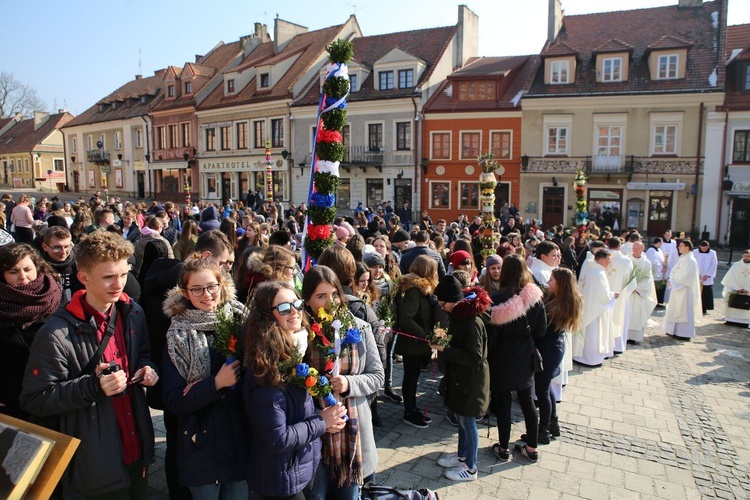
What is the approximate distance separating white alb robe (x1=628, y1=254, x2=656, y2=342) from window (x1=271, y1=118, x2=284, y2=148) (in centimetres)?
2690

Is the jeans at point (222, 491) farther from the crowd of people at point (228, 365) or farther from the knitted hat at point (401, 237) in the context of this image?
the knitted hat at point (401, 237)

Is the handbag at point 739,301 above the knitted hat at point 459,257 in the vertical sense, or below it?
below

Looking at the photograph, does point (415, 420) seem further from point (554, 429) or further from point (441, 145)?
point (441, 145)

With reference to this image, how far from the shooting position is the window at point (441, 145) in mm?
29016

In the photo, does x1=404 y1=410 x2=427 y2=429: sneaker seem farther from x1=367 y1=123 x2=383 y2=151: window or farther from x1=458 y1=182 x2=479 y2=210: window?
x1=367 y1=123 x2=383 y2=151: window

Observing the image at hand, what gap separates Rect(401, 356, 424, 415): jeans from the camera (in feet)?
19.5

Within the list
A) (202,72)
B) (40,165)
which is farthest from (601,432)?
(40,165)

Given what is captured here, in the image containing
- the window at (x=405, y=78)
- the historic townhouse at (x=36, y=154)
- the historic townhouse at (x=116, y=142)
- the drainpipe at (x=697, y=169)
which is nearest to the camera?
the drainpipe at (x=697, y=169)

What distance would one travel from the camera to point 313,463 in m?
3.22

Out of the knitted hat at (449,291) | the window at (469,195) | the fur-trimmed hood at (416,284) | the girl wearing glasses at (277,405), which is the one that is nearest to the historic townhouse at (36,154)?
the window at (469,195)

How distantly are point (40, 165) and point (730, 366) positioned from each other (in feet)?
197

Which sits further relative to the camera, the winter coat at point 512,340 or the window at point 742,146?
the window at point 742,146

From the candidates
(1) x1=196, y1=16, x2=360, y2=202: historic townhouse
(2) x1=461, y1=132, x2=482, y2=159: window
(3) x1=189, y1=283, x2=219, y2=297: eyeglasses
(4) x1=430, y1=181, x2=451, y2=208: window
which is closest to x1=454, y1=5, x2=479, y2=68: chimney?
(2) x1=461, y1=132, x2=482, y2=159: window

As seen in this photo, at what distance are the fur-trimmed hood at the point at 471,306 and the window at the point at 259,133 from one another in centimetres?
3137
